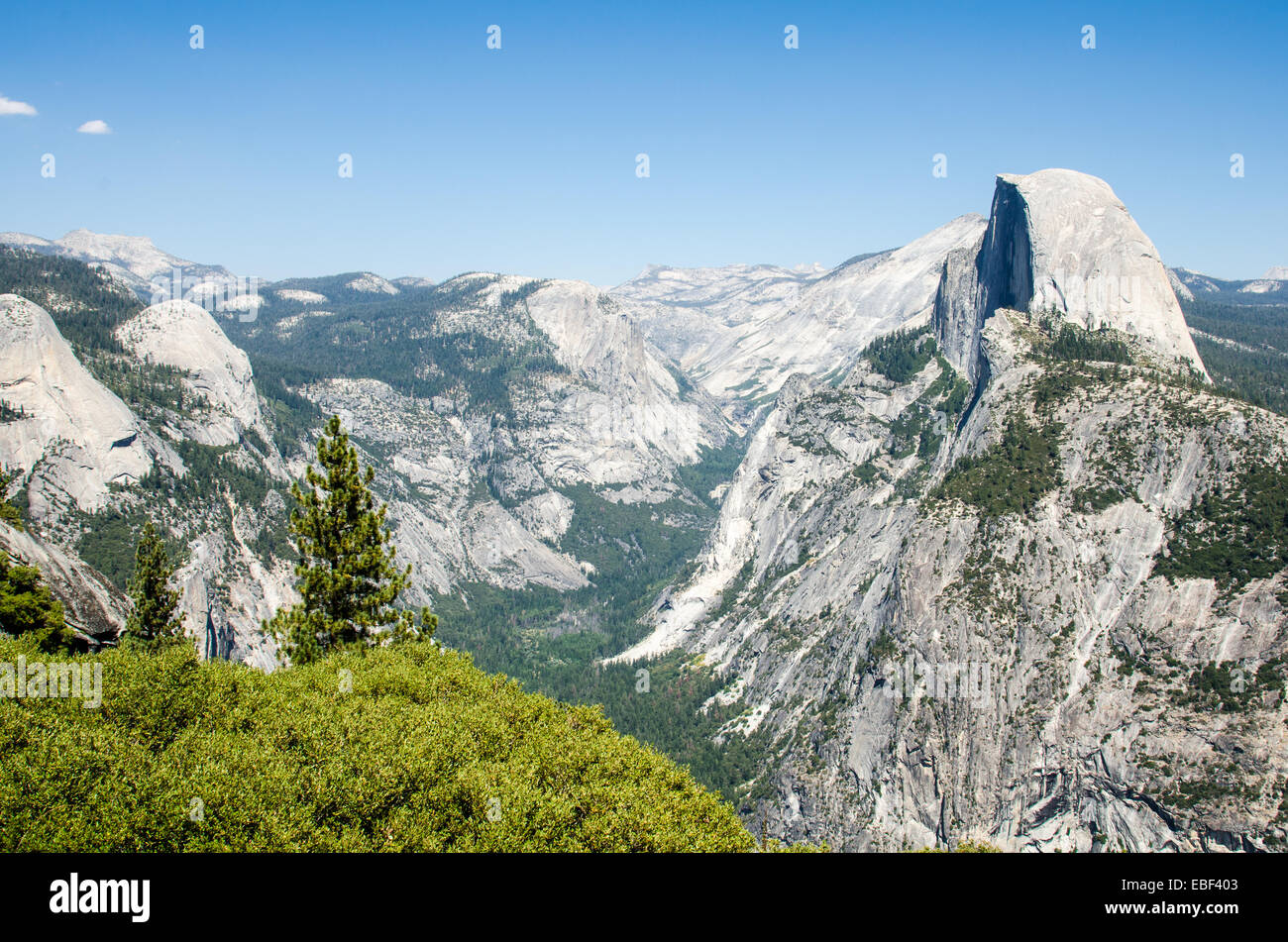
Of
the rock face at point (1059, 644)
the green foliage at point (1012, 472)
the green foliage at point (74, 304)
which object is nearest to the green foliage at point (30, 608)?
the rock face at point (1059, 644)

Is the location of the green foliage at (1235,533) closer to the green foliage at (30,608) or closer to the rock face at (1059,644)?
the rock face at (1059,644)

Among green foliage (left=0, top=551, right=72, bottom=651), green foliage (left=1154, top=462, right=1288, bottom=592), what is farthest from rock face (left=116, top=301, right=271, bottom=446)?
green foliage (left=1154, top=462, right=1288, bottom=592)

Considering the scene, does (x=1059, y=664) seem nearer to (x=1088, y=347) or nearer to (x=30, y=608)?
(x=1088, y=347)

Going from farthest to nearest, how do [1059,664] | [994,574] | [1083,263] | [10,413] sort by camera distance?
[1083,263]
[10,413]
[994,574]
[1059,664]

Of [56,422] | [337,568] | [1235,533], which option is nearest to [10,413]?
[56,422]

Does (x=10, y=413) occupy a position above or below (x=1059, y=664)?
above
